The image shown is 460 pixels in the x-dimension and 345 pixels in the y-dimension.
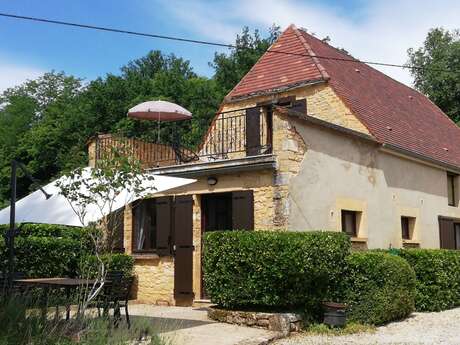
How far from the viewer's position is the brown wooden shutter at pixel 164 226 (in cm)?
1334

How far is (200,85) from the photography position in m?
33.8

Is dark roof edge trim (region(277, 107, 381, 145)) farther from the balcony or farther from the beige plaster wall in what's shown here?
the balcony

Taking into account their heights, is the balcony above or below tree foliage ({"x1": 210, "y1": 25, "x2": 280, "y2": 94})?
below

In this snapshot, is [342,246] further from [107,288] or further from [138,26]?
[138,26]

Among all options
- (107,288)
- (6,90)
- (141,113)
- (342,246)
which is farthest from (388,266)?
(6,90)

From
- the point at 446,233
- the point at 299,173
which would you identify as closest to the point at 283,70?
the point at 299,173

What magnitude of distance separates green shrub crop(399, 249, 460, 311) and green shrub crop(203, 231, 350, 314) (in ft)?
10.2

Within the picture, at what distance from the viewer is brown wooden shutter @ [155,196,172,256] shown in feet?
43.8

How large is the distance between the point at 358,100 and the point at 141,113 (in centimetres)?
636

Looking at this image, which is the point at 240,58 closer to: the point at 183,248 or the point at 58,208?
the point at 183,248

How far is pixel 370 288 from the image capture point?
10.6 metres

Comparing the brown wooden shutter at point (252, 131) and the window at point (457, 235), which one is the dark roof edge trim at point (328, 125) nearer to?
the brown wooden shutter at point (252, 131)

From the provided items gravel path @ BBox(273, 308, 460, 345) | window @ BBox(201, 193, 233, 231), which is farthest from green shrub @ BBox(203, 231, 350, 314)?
window @ BBox(201, 193, 233, 231)

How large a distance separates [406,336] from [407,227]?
6.91 m
